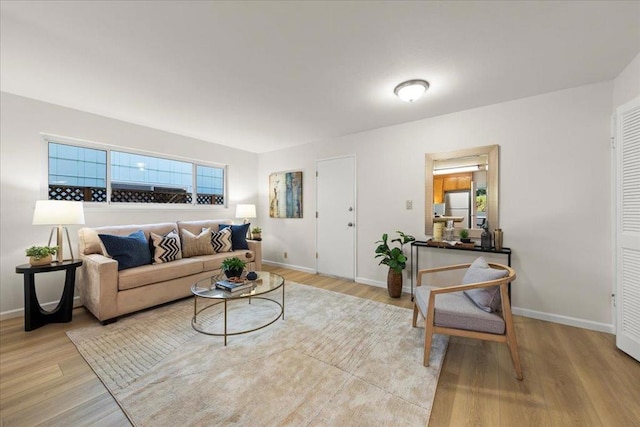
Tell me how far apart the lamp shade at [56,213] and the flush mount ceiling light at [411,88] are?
360 cm

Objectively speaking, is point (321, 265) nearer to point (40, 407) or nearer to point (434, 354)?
point (434, 354)

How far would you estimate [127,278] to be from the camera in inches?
101

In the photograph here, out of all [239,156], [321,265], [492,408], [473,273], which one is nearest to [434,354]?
[492,408]

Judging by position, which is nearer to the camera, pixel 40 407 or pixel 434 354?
pixel 40 407

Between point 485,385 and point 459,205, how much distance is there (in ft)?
6.61

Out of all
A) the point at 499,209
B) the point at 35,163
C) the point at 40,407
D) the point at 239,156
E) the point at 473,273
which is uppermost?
the point at 239,156

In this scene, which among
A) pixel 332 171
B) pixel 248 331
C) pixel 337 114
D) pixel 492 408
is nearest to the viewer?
pixel 492 408

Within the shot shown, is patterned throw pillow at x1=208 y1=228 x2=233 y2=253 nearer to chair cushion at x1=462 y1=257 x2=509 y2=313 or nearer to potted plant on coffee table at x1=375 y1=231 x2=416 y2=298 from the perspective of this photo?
potted plant on coffee table at x1=375 y1=231 x2=416 y2=298

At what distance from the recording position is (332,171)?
4188 millimetres

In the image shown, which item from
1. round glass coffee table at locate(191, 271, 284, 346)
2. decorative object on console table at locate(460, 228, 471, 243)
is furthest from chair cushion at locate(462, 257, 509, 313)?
round glass coffee table at locate(191, 271, 284, 346)

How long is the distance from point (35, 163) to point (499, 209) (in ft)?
17.5

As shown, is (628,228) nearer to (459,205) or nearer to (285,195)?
(459,205)

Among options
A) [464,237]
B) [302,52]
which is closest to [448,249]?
[464,237]

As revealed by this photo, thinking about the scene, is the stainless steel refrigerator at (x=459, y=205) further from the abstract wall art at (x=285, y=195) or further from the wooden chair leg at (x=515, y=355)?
the abstract wall art at (x=285, y=195)
